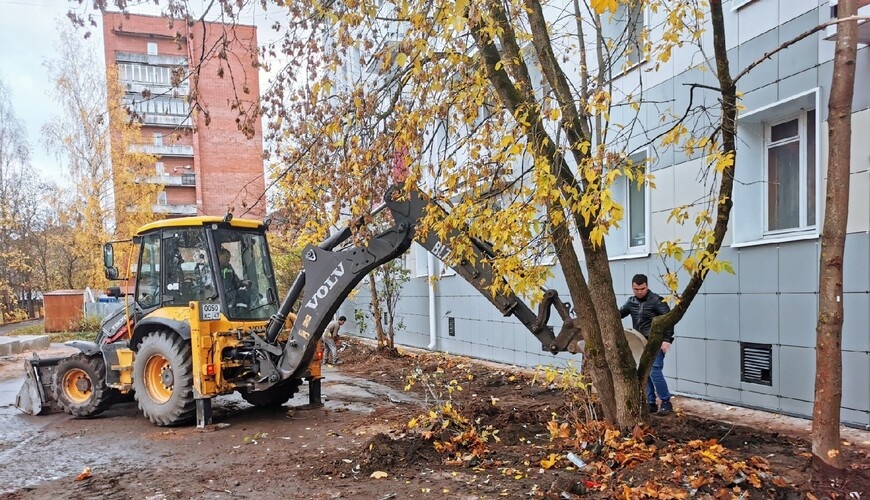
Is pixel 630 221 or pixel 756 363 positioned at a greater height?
pixel 630 221

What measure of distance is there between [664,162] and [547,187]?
15.2 feet

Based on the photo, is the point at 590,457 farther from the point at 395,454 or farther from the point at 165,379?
the point at 165,379

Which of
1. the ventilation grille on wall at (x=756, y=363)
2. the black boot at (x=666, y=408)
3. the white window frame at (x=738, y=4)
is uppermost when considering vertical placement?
the white window frame at (x=738, y=4)

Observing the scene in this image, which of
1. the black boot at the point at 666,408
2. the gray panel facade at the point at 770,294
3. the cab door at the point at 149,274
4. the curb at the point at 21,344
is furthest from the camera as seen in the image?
the curb at the point at 21,344

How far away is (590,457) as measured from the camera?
15.6 feet

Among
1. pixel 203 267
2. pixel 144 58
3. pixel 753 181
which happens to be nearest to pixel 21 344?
pixel 203 267

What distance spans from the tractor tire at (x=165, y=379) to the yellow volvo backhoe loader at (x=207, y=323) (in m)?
0.01

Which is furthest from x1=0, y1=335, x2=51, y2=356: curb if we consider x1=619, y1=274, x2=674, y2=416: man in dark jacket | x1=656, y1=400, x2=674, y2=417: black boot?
x1=656, y1=400, x2=674, y2=417: black boot

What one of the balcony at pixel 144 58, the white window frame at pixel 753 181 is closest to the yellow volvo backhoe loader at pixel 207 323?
the white window frame at pixel 753 181

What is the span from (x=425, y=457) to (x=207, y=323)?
338cm

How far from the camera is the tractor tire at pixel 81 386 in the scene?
818 cm

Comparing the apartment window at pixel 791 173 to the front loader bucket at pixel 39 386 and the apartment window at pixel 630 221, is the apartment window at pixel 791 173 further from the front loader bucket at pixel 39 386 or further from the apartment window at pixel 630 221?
the front loader bucket at pixel 39 386

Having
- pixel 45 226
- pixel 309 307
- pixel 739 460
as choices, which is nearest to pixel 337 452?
pixel 309 307

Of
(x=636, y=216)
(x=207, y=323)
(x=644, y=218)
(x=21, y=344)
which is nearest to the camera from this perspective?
(x=207, y=323)
